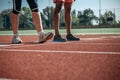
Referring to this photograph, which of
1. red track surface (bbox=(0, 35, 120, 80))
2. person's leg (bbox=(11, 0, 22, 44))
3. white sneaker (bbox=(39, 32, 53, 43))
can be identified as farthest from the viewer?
person's leg (bbox=(11, 0, 22, 44))

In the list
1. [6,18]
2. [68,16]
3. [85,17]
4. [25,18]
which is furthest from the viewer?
[85,17]

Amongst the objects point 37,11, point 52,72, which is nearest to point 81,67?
point 52,72

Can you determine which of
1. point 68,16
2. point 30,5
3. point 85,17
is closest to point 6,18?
point 85,17

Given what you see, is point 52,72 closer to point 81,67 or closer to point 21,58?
point 81,67

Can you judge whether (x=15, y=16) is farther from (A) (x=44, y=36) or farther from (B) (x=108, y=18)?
(B) (x=108, y=18)

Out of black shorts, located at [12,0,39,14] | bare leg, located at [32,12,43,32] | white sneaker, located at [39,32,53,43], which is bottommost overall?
white sneaker, located at [39,32,53,43]

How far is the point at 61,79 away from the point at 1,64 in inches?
28.6

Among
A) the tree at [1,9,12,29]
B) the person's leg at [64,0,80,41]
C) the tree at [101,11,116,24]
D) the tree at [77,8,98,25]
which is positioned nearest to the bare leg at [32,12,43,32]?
the person's leg at [64,0,80,41]

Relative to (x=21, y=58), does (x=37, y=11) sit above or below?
above

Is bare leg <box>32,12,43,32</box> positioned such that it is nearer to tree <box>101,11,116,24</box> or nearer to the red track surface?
the red track surface

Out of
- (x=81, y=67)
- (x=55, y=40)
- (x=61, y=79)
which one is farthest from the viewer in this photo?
(x=55, y=40)

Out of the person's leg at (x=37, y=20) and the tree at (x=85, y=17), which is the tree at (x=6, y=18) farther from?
the person's leg at (x=37, y=20)

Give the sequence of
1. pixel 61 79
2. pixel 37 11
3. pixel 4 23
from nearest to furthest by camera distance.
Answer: pixel 61 79 → pixel 37 11 → pixel 4 23

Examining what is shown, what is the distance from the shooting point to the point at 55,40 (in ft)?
15.0
